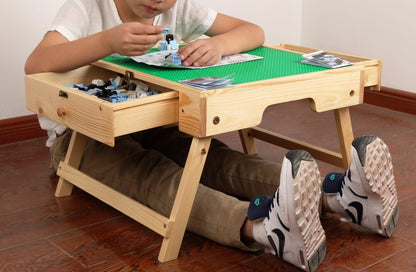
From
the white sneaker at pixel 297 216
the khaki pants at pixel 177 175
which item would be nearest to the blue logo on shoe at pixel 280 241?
the white sneaker at pixel 297 216

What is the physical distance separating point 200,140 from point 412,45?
154 centimetres

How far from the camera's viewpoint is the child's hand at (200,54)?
1378 millimetres

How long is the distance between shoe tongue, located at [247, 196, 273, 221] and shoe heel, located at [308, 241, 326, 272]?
119 mm

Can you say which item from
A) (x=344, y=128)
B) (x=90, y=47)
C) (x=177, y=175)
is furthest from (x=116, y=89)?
(x=344, y=128)

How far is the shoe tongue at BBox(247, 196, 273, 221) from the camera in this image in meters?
1.16

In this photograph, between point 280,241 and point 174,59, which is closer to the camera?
point 280,241

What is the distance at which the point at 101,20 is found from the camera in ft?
5.25

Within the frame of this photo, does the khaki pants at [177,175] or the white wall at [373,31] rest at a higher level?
the white wall at [373,31]

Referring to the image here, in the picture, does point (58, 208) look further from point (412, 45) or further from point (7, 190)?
point (412, 45)

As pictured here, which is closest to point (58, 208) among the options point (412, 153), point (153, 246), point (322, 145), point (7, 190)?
point (7, 190)

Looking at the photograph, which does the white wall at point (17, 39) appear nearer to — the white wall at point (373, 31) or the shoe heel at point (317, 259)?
the white wall at point (373, 31)

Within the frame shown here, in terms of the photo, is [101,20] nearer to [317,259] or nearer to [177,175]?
[177,175]

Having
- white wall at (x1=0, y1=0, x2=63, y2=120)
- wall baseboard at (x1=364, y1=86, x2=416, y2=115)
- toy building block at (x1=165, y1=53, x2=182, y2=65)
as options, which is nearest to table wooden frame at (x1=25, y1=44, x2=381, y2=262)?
toy building block at (x1=165, y1=53, x2=182, y2=65)

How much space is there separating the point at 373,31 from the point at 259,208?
1620 millimetres
